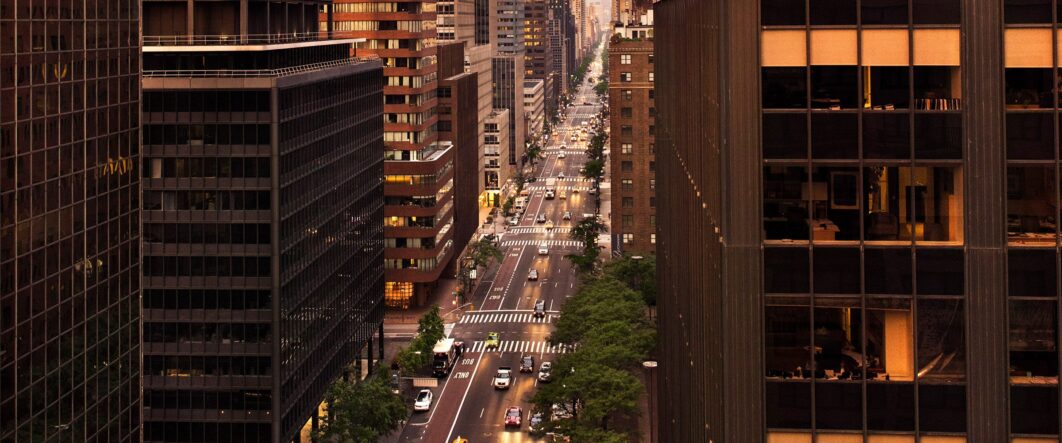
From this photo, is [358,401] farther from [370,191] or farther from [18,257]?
[18,257]

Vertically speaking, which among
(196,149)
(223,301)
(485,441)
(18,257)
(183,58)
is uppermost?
(183,58)

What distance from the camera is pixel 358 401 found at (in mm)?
104688

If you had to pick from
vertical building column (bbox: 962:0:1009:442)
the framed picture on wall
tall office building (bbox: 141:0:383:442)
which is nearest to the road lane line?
tall office building (bbox: 141:0:383:442)

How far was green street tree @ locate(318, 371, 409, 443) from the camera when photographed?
10300 centimetres

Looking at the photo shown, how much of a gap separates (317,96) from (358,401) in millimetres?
28806

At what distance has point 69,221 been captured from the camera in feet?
204

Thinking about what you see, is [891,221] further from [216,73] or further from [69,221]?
[216,73]

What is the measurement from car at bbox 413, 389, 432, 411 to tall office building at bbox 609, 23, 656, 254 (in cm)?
6619

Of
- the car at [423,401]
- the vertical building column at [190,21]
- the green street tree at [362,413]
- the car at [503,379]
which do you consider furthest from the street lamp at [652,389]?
the vertical building column at [190,21]

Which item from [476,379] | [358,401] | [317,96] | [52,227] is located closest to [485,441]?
[358,401]

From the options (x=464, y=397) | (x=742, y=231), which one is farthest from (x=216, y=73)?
(x=742, y=231)

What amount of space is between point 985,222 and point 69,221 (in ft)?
153

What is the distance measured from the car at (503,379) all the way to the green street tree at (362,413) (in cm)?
2488

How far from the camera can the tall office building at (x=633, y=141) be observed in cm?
18538
